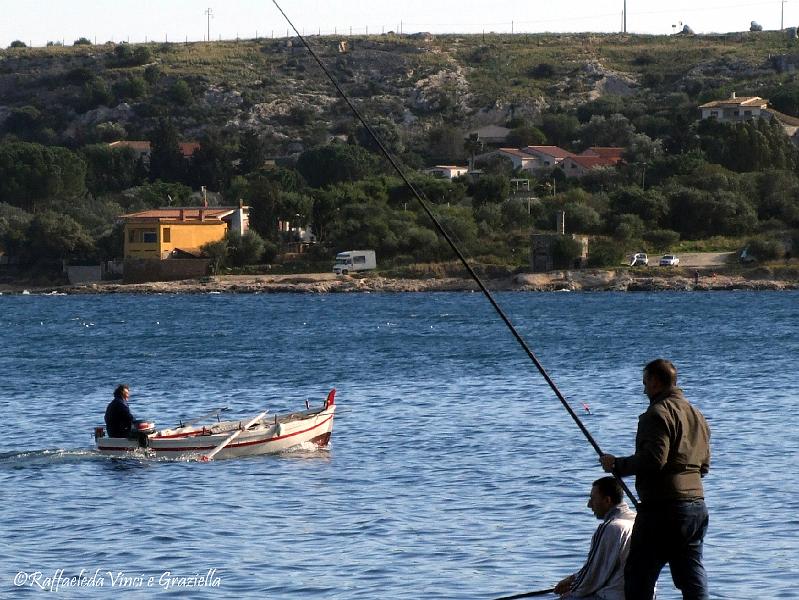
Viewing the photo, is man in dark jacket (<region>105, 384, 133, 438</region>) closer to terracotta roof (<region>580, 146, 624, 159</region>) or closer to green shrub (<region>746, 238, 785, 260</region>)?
green shrub (<region>746, 238, 785, 260</region>)

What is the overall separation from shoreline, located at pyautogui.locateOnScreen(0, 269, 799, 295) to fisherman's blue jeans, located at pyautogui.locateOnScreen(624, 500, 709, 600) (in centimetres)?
8336

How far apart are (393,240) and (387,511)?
272 feet

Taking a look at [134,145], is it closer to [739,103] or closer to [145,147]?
[145,147]

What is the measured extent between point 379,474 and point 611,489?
39.0 ft

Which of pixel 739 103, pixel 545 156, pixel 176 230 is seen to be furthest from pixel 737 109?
pixel 176 230

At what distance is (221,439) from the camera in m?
23.7

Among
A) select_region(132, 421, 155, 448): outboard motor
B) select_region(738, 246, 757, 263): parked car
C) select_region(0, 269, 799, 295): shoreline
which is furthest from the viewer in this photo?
select_region(738, 246, 757, 263): parked car

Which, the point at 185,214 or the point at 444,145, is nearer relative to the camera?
the point at 185,214

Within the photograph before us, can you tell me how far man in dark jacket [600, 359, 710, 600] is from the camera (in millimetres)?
9477

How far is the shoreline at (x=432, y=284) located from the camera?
93.1 metres

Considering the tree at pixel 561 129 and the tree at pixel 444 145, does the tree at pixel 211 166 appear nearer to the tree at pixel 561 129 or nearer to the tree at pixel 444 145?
the tree at pixel 444 145

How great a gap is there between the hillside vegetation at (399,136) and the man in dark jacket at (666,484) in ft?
285

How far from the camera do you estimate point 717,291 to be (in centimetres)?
9288

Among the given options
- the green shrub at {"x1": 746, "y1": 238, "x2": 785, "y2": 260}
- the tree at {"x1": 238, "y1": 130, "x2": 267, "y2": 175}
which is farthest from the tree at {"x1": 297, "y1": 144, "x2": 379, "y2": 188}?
the green shrub at {"x1": 746, "y1": 238, "x2": 785, "y2": 260}
